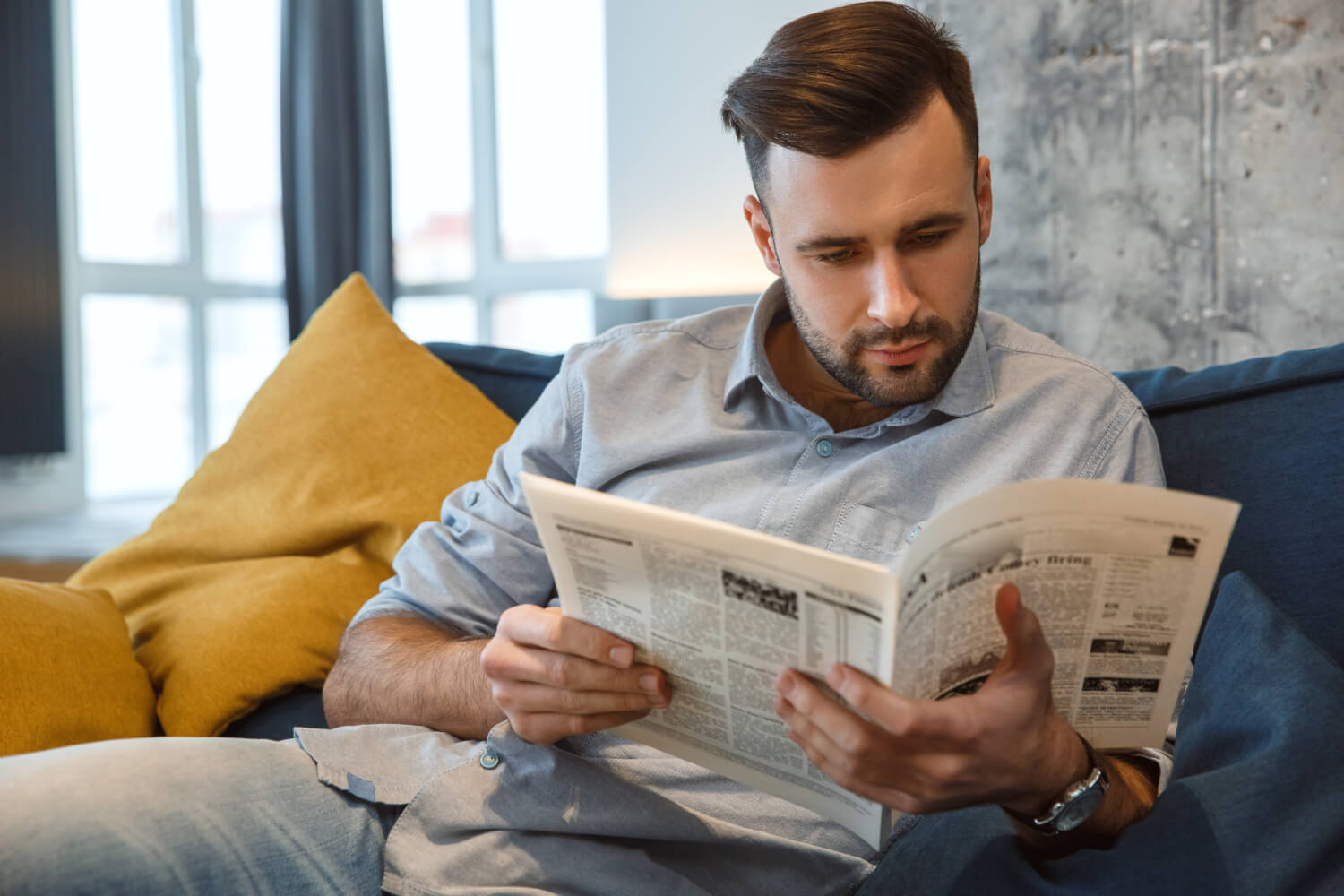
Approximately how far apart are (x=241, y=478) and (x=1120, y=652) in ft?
3.99

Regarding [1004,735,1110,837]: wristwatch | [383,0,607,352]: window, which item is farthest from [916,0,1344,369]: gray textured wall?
[383,0,607,352]: window

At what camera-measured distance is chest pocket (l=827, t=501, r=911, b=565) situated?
1103 mm

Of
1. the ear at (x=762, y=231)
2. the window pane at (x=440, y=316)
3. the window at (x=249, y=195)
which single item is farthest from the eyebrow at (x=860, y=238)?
the window pane at (x=440, y=316)

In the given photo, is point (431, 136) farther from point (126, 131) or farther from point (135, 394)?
point (135, 394)

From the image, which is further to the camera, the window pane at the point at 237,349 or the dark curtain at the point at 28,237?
the window pane at the point at 237,349

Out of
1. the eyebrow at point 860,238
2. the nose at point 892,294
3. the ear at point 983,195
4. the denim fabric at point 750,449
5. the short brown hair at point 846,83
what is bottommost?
the denim fabric at point 750,449

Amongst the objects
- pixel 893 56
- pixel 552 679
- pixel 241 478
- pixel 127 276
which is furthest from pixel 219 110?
pixel 552 679

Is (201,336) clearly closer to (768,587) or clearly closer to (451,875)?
(451,875)

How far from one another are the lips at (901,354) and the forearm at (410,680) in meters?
0.49

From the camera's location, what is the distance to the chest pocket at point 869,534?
1.10 meters

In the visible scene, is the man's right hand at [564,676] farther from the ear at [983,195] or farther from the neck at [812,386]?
the ear at [983,195]

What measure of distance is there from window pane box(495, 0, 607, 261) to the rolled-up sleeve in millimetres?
3762

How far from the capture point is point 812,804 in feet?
2.72

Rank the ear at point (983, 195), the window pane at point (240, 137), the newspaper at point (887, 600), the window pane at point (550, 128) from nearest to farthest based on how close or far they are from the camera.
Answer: the newspaper at point (887, 600)
the ear at point (983, 195)
the window pane at point (240, 137)
the window pane at point (550, 128)
